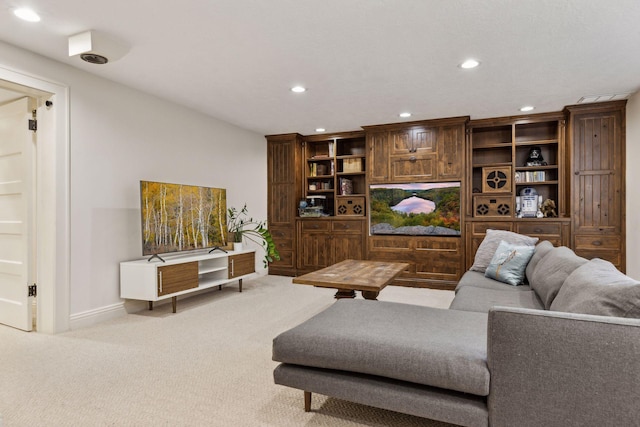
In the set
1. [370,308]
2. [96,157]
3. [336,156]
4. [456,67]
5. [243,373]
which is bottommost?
[243,373]

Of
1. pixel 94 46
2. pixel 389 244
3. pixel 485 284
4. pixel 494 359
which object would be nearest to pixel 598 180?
pixel 485 284

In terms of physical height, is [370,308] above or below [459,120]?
below

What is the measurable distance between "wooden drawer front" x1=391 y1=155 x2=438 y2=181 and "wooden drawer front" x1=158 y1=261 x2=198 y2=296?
124 inches

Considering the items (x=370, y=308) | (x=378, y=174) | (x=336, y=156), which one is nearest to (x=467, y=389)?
(x=370, y=308)

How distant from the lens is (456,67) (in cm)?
326

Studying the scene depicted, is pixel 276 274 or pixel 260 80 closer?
pixel 260 80

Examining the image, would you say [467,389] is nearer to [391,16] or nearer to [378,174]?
[391,16]

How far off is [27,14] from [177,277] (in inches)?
97.8

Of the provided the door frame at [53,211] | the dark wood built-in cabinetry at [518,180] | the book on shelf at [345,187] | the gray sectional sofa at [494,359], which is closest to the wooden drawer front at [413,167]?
the dark wood built-in cabinetry at [518,180]

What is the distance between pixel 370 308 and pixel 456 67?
2396mm

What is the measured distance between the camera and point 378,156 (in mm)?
5500

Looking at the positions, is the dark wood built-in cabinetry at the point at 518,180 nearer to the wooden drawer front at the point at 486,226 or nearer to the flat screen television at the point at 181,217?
the wooden drawer front at the point at 486,226

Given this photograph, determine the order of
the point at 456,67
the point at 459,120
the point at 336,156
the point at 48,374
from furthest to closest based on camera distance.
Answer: the point at 336,156 → the point at 459,120 → the point at 456,67 → the point at 48,374

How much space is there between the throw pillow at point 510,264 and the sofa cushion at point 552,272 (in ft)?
1.27
